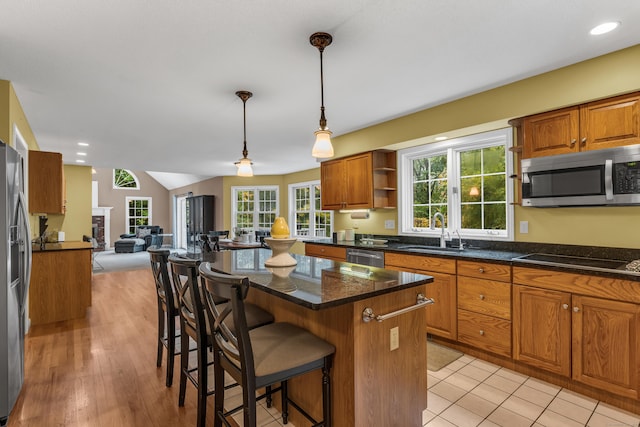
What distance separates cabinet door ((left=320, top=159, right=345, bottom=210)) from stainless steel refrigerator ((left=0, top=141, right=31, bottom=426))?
333 cm

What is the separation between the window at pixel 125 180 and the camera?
508 inches

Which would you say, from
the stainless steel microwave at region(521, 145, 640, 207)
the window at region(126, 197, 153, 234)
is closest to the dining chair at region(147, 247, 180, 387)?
Answer: the stainless steel microwave at region(521, 145, 640, 207)

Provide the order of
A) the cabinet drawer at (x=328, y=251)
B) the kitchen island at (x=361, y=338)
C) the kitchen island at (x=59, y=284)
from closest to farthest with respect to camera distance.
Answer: the kitchen island at (x=361, y=338) < the kitchen island at (x=59, y=284) < the cabinet drawer at (x=328, y=251)

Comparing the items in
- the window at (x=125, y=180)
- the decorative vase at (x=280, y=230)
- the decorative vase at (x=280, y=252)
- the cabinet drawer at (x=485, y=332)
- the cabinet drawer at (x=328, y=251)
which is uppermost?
the window at (x=125, y=180)

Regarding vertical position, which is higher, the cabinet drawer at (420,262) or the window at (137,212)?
the window at (137,212)

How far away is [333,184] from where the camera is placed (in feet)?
15.4

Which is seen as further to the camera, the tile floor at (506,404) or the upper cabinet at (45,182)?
the upper cabinet at (45,182)

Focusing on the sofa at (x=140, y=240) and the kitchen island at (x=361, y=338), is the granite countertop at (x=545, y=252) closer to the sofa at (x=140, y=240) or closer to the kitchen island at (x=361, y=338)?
the kitchen island at (x=361, y=338)

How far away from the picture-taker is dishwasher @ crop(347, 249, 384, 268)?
140 inches

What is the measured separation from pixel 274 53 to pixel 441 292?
249cm

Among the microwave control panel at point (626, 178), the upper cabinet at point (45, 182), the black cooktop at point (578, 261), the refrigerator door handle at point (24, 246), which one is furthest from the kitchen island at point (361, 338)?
the upper cabinet at point (45, 182)

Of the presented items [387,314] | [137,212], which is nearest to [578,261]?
[387,314]

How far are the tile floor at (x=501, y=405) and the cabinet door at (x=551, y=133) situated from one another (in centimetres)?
183

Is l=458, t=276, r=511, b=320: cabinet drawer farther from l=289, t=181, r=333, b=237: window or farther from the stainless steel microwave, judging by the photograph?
l=289, t=181, r=333, b=237: window
